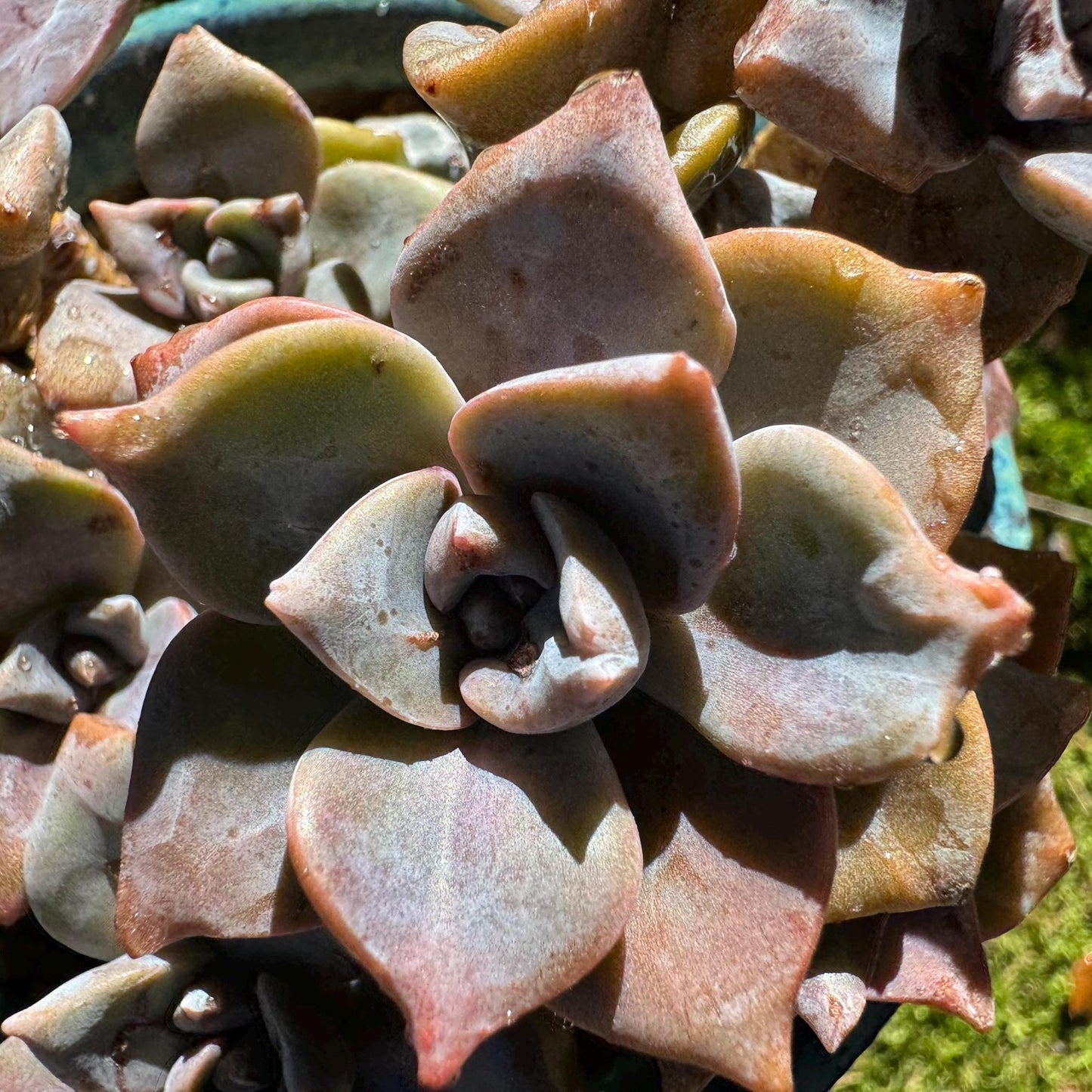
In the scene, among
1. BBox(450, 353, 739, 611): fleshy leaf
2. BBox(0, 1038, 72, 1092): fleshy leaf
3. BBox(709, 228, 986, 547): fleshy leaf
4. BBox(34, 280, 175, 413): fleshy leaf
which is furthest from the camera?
BBox(34, 280, 175, 413): fleshy leaf

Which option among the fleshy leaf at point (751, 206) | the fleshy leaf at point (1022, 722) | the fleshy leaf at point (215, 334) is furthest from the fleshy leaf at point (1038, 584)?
the fleshy leaf at point (215, 334)

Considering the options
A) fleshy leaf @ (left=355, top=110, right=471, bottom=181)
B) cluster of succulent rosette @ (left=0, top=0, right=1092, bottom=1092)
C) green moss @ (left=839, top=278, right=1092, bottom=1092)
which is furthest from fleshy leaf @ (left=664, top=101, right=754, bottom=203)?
green moss @ (left=839, top=278, right=1092, bottom=1092)

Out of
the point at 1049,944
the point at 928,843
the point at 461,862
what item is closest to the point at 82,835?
the point at 461,862

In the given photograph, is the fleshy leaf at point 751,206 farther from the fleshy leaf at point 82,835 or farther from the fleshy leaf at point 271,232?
the fleshy leaf at point 82,835

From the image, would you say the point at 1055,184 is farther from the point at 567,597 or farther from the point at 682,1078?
the point at 682,1078

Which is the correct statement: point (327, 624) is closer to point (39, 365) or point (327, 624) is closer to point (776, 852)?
point (776, 852)

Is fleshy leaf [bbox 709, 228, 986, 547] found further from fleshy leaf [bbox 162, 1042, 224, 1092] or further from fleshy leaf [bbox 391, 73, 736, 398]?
fleshy leaf [bbox 162, 1042, 224, 1092]
